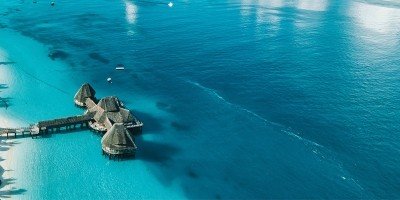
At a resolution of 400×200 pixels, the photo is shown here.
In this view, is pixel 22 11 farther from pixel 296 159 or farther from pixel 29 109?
pixel 296 159

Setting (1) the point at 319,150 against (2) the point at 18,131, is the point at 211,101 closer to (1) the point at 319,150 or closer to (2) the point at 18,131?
(1) the point at 319,150

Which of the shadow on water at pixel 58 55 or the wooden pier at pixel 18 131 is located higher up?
the shadow on water at pixel 58 55

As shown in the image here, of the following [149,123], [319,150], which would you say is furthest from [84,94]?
[319,150]

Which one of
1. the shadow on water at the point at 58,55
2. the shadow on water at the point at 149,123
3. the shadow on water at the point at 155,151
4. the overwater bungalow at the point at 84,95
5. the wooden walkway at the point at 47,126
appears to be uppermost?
the shadow on water at the point at 58,55

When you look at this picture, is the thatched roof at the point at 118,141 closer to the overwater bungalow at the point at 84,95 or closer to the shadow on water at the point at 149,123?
the shadow on water at the point at 149,123

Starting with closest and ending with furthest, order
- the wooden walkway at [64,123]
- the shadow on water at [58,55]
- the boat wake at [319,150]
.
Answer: the boat wake at [319,150] → the wooden walkway at [64,123] → the shadow on water at [58,55]

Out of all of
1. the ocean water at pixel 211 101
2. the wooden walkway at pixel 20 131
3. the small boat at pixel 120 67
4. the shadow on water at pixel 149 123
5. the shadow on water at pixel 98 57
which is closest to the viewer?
the ocean water at pixel 211 101

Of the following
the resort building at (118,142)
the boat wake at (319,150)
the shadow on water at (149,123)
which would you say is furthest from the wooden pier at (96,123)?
the boat wake at (319,150)
